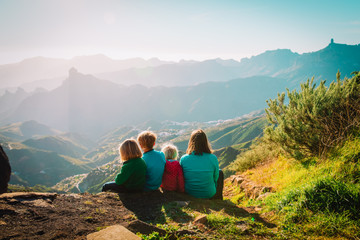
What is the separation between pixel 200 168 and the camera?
554cm

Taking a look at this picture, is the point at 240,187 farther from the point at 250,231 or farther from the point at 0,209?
the point at 0,209

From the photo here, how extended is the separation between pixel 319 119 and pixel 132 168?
19.7ft

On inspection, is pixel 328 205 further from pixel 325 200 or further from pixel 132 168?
pixel 132 168

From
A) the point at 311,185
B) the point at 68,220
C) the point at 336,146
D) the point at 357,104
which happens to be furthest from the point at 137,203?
the point at 357,104

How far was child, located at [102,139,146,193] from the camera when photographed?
5441mm

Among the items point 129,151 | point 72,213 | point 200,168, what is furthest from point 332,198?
point 72,213

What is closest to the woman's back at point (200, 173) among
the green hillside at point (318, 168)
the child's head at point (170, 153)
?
the child's head at point (170, 153)

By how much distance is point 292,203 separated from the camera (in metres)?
3.81

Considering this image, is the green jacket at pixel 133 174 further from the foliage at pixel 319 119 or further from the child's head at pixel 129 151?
the foliage at pixel 319 119

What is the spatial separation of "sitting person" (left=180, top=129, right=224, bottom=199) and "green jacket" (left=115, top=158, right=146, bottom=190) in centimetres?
127

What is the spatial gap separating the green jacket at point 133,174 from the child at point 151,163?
0.26 metres

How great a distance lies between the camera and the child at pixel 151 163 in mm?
5840

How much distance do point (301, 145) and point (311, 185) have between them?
10.3ft

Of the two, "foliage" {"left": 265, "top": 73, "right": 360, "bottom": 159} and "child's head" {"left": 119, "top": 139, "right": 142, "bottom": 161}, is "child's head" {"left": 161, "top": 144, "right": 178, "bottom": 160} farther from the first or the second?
"foliage" {"left": 265, "top": 73, "right": 360, "bottom": 159}
